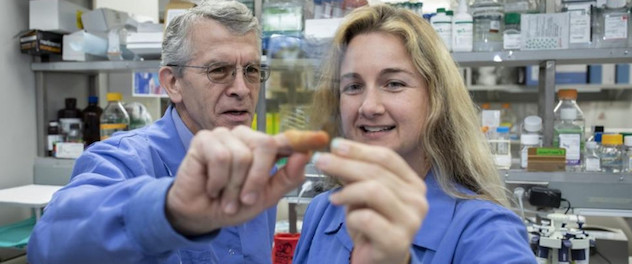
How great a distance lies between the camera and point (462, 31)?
205cm

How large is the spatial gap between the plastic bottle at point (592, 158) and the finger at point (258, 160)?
1914 millimetres

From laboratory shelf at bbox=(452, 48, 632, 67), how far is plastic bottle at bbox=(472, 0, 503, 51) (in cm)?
7

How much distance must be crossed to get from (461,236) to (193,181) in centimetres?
59

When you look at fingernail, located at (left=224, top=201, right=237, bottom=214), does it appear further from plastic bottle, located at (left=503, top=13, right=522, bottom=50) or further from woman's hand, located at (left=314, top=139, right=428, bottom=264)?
plastic bottle, located at (left=503, top=13, right=522, bottom=50)

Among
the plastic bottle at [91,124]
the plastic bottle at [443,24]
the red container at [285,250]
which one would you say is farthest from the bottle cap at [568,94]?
the plastic bottle at [91,124]

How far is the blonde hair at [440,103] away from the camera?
1011 mm

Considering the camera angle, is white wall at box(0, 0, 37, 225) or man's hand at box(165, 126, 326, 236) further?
white wall at box(0, 0, 37, 225)

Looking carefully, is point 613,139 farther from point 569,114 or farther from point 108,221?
point 108,221

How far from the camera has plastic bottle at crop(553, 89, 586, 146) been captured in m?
2.15

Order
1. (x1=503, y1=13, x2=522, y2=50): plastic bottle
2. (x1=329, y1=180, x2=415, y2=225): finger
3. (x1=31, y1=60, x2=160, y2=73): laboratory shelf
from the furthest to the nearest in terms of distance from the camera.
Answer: (x1=31, y1=60, x2=160, y2=73): laboratory shelf < (x1=503, y1=13, x2=522, y2=50): plastic bottle < (x1=329, y1=180, x2=415, y2=225): finger

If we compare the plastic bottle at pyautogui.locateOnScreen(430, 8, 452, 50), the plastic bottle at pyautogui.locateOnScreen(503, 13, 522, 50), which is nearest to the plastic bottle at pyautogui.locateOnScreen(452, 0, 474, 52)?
the plastic bottle at pyautogui.locateOnScreen(430, 8, 452, 50)

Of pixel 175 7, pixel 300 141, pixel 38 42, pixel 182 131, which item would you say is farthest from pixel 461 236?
pixel 38 42

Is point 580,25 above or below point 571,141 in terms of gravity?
above

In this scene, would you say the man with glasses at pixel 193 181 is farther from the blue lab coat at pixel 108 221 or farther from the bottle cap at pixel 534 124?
the bottle cap at pixel 534 124
